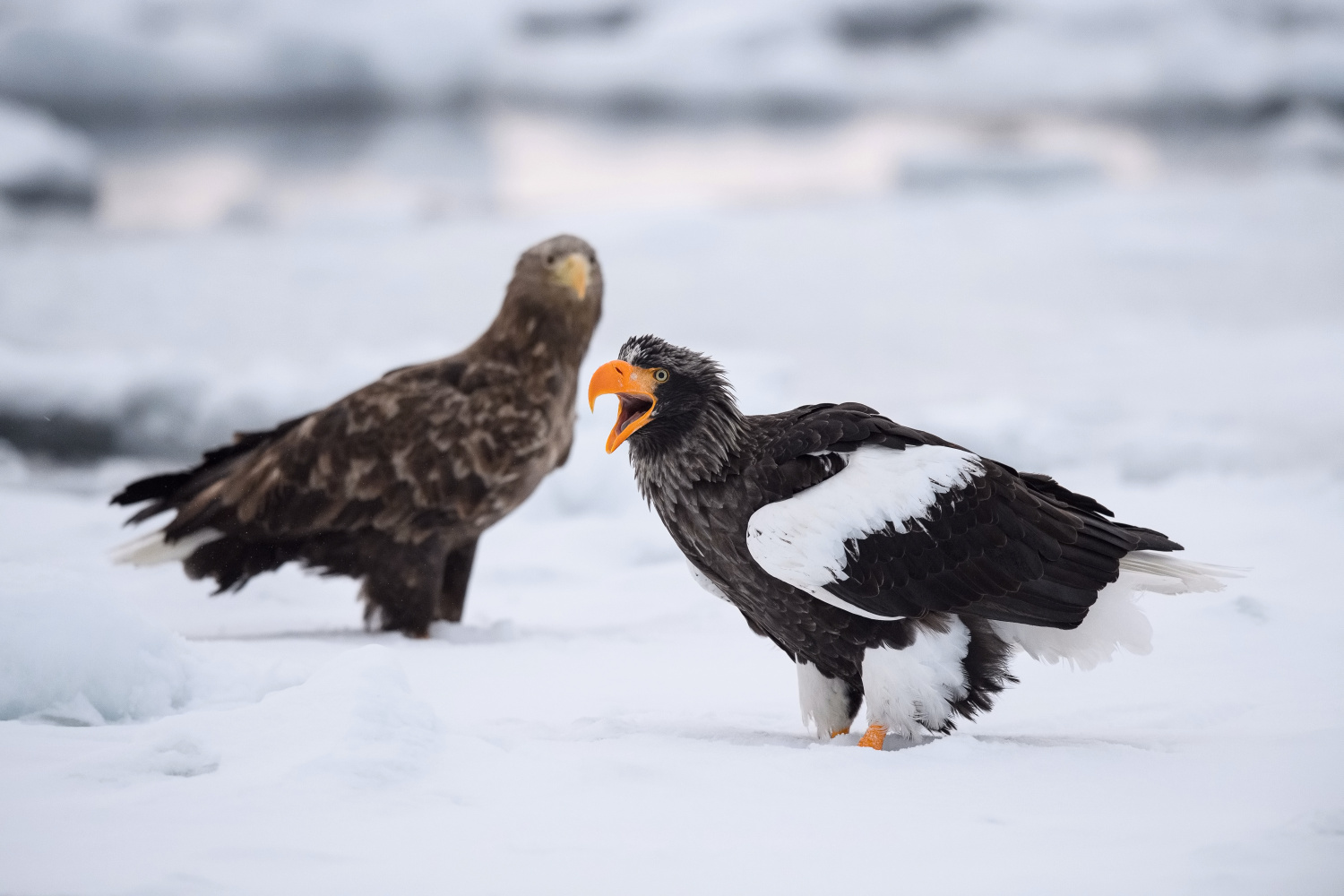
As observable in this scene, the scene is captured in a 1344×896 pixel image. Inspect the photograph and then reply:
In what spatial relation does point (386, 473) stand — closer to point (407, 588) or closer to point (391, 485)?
point (391, 485)

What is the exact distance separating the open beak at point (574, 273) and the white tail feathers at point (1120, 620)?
9.33ft

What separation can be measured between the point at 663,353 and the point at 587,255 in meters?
2.22

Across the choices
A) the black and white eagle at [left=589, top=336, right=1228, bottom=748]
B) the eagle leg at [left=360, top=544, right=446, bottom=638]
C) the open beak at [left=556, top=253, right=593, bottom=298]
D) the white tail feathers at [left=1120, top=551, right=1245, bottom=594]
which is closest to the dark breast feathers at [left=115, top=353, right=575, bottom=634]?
the eagle leg at [left=360, top=544, right=446, bottom=638]

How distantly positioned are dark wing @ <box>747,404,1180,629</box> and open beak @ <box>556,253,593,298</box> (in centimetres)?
220

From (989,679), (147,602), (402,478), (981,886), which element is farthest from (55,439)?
(981,886)

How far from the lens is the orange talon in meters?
3.77

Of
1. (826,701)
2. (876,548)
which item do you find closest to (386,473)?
(826,701)

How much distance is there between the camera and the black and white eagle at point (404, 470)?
18.5ft

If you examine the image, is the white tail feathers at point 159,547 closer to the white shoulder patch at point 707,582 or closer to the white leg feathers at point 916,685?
the white shoulder patch at point 707,582

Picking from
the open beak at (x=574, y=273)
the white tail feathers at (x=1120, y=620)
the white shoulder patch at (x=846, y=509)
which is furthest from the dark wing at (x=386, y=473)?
the white tail feathers at (x=1120, y=620)

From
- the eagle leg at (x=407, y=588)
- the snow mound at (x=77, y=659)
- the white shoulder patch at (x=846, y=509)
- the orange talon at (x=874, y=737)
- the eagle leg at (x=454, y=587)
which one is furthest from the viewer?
the eagle leg at (x=454, y=587)

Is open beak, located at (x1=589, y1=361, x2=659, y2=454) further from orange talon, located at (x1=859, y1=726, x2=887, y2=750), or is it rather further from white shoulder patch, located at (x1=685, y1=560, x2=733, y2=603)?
orange talon, located at (x1=859, y1=726, x2=887, y2=750)

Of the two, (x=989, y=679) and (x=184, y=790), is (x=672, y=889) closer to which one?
(x=184, y=790)

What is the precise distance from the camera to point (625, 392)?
3.99 meters
